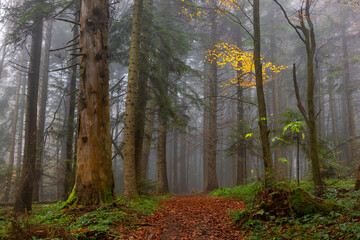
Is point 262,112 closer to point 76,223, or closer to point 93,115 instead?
point 93,115

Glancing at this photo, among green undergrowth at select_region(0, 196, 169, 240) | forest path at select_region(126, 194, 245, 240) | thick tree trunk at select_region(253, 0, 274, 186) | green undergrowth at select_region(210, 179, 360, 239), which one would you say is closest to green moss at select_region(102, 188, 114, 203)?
green undergrowth at select_region(0, 196, 169, 240)

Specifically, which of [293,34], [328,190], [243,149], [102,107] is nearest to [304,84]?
[293,34]

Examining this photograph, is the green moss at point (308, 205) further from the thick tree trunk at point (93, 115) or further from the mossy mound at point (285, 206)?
the thick tree trunk at point (93, 115)

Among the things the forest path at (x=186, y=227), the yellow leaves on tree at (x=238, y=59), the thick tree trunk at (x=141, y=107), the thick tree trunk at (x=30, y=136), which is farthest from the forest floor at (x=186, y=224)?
the yellow leaves on tree at (x=238, y=59)

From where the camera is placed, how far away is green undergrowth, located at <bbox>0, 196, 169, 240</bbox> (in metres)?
3.14

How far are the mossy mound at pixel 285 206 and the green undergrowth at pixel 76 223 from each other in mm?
2464

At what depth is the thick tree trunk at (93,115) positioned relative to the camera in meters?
5.28

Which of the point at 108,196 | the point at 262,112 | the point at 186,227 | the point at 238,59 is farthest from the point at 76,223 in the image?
the point at 238,59

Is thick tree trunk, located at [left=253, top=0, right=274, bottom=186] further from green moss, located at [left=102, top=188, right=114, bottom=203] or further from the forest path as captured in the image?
green moss, located at [left=102, top=188, right=114, bottom=203]

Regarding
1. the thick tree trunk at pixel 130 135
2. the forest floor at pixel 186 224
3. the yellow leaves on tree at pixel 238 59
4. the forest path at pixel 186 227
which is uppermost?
the yellow leaves on tree at pixel 238 59

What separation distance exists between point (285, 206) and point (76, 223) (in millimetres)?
3981

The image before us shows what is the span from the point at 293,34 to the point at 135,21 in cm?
1908

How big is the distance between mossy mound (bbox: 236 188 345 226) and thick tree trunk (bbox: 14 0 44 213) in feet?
22.4

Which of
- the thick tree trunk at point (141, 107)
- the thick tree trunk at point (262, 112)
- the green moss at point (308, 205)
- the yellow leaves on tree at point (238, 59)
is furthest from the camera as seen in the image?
the yellow leaves on tree at point (238, 59)
